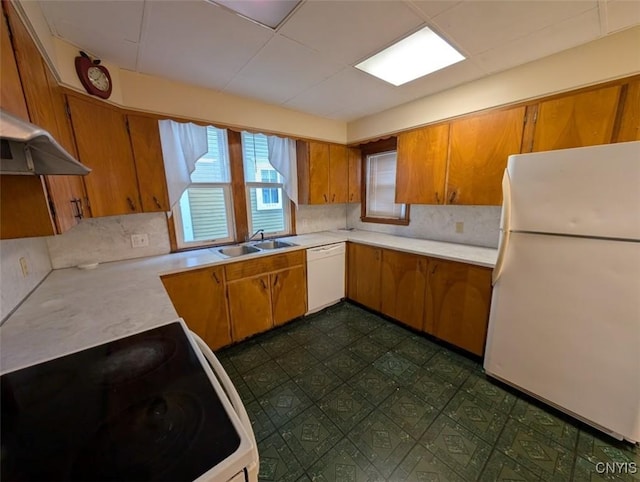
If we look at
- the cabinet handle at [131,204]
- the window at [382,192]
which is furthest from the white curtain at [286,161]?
the cabinet handle at [131,204]

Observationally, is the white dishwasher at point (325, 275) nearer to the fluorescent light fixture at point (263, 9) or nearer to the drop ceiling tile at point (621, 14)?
the fluorescent light fixture at point (263, 9)

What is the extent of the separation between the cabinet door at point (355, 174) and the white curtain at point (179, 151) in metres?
1.88

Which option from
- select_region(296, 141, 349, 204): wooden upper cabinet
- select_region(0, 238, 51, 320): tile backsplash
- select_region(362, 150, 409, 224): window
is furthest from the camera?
select_region(362, 150, 409, 224): window

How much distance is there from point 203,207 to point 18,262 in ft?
4.54

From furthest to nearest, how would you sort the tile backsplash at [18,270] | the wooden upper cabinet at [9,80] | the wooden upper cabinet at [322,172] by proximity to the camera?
the wooden upper cabinet at [322,172] < the tile backsplash at [18,270] < the wooden upper cabinet at [9,80]

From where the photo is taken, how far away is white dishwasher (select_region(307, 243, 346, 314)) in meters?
2.87

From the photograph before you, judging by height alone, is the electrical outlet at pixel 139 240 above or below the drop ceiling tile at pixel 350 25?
below

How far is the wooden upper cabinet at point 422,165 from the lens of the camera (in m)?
2.40

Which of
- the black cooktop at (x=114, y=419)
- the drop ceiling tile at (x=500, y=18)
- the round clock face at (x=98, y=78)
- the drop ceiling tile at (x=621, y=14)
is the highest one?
the drop ceiling tile at (x=500, y=18)

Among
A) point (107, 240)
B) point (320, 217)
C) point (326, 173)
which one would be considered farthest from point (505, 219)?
point (107, 240)

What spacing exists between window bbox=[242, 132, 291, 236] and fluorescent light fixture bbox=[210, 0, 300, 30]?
4.69 ft

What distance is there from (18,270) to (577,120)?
3573mm

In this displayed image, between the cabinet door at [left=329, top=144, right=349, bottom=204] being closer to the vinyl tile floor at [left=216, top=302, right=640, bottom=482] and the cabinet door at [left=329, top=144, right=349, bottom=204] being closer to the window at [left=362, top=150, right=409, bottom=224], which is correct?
the window at [left=362, top=150, right=409, bottom=224]

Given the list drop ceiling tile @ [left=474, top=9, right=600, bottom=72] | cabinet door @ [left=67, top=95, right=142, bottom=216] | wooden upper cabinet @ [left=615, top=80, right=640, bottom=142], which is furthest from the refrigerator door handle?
cabinet door @ [left=67, top=95, right=142, bottom=216]
